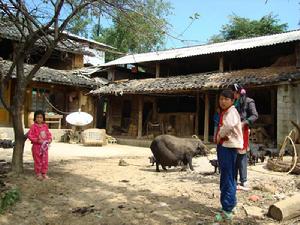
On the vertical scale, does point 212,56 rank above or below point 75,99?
above

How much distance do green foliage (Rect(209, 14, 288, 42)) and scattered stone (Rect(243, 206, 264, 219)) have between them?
2709 centimetres

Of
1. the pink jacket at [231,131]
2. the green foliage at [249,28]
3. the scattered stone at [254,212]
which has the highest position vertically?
the green foliage at [249,28]

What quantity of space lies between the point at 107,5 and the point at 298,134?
5353mm

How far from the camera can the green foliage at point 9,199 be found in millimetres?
5157

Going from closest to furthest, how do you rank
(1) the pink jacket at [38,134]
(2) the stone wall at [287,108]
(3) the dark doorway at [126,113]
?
(1) the pink jacket at [38,134]
(2) the stone wall at [287,108]
(3) the dark doorway at [126,113]

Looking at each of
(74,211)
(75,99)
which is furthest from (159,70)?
(74,211)

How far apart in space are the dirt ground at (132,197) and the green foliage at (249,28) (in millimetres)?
25395

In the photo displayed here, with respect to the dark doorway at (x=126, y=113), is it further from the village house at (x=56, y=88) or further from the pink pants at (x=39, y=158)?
the pink pants at (x=39, y=158)

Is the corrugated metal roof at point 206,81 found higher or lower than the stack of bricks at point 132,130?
higher

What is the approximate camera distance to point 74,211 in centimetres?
507

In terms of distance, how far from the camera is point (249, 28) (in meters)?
32.4

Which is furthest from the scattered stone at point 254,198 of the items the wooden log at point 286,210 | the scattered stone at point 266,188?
the wooden log at point 286,210

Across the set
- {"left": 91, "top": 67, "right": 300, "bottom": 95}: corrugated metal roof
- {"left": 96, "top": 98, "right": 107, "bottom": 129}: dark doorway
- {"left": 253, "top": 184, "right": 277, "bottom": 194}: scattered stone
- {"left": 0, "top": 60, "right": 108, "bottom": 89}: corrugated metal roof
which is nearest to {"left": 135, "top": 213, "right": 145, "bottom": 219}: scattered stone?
{"left": 253, "top": 184, "right": 277, "bottom": 194}: scattered stone

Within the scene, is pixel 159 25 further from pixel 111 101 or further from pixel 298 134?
pixel 111 101
